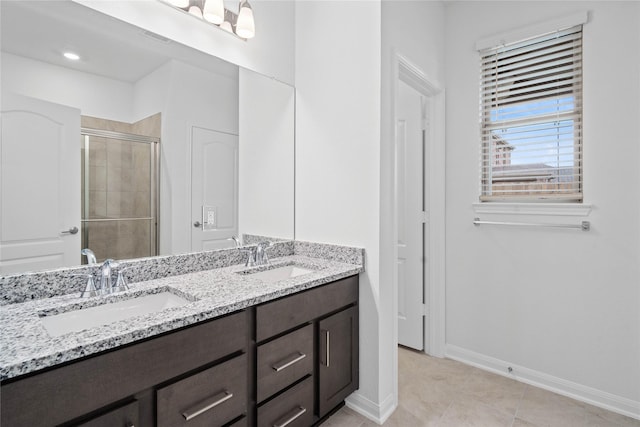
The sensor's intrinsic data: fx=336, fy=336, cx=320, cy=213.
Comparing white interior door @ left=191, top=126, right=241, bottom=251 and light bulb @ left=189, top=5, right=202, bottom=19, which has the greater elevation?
light bulb @ left=189, top=5, right=202, bottom=19

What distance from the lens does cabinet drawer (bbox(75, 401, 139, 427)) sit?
0.92 metres

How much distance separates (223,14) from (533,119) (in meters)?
2.02

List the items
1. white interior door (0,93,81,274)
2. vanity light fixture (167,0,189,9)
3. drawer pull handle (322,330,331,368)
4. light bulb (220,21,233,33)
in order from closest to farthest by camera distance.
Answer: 1. white interior door (0,93,81,274)
2. vanity light fixture (167,0,189,9)
3. drawer pull handle (322,330,331,368)
4. light bulb (220,21,233,33)

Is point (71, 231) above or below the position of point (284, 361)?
above

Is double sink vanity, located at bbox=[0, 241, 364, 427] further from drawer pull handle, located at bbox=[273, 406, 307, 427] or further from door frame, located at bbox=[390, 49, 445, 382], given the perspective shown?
door frame, located at bbox=[390, 49, 445, 382]

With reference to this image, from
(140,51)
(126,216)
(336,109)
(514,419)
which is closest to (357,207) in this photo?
(336,109)

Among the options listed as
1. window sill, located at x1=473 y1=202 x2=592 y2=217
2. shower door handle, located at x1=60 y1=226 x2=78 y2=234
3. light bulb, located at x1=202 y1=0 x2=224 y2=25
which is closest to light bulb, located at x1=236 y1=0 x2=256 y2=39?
light bulb, located at x1=202 y1=0 x2=224 y2=25

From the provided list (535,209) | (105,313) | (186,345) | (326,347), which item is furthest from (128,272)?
(535,209)

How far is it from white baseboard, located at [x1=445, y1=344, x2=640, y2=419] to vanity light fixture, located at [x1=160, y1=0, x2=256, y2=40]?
8.53 ft

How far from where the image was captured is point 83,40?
4.56ft

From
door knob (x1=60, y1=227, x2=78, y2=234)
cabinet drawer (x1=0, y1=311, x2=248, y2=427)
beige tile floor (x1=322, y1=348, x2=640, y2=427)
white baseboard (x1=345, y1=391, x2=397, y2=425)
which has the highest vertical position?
door knob (x1=60, y1=227, x2=78, y2=234)

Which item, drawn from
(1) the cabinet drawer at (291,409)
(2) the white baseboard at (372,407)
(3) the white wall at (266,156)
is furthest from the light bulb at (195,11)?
(2) the white baseboard at (372,407)

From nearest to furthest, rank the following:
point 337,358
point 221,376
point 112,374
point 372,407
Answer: point 112,374 < point 221,376 < point 337,358 < point 372,407

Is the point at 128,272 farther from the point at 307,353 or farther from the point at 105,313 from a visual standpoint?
the point at 307,353
